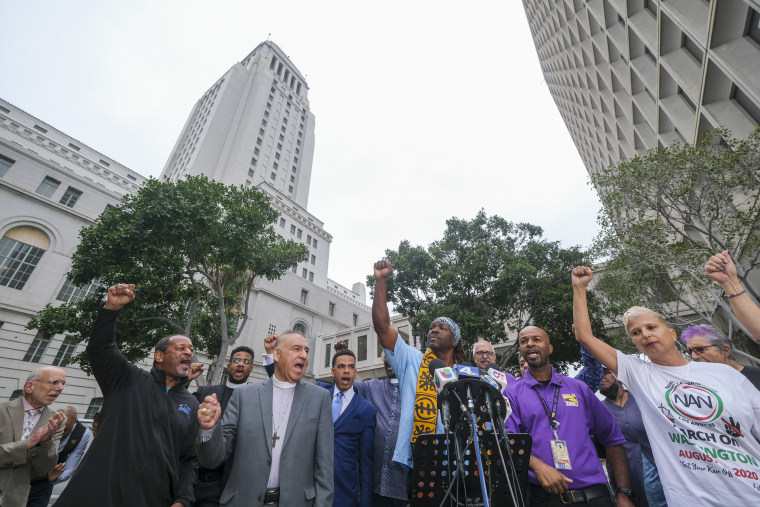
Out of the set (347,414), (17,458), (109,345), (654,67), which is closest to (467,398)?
(347,414)

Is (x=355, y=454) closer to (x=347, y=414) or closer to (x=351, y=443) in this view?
(x=351, y=443)

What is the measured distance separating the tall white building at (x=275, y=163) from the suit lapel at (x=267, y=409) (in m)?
28.4

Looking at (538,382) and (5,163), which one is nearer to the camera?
(538,382)

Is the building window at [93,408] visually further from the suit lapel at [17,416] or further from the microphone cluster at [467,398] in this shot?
the microphone cluster at [467,398]

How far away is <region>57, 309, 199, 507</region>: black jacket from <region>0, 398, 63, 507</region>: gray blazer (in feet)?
6.19

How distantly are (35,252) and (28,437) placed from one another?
24.3 metres

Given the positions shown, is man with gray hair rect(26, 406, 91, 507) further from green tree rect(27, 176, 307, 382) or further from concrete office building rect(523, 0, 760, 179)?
concrete office building rect(523, 0, 760, 179)

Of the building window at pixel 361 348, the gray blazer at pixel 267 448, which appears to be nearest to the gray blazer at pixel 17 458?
the gray blazer at pixel 267 448

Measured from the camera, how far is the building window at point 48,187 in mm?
22125

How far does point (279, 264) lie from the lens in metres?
16.5

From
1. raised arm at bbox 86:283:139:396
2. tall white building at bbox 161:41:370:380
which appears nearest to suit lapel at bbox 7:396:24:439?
raised arm at bbox 86:283:139:396

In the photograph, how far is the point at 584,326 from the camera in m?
3.22

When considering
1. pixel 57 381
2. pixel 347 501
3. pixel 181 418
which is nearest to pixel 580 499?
pixel 347 501

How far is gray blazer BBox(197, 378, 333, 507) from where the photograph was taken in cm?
259
